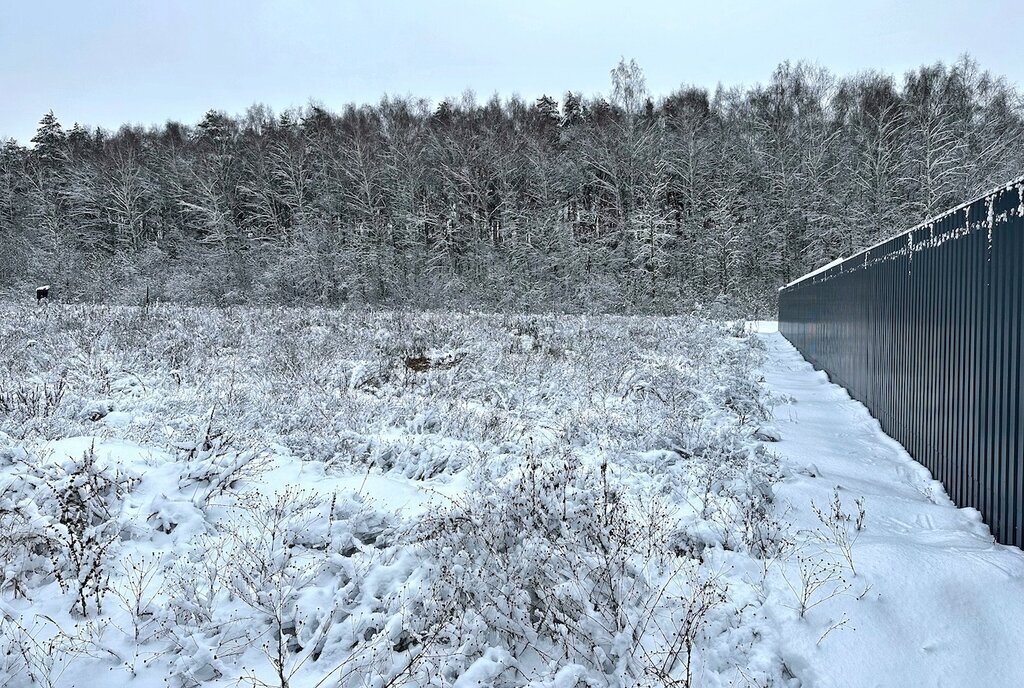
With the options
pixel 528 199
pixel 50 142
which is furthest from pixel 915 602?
pixel 50 142

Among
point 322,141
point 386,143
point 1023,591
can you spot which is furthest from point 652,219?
point 1023,591

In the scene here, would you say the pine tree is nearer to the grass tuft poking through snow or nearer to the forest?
the forest

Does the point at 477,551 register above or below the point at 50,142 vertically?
below

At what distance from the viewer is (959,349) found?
429 centimetres

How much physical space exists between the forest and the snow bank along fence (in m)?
21.1

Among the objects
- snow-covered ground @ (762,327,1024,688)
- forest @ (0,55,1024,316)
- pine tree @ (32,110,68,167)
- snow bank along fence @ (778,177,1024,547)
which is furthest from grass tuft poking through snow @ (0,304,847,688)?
pine tree @ (32,110,68,167)

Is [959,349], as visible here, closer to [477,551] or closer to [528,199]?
[477,551]

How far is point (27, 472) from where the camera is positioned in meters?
4.18

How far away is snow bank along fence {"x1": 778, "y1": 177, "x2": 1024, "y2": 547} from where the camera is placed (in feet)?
11.2

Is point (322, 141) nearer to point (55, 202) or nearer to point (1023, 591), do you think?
point (55, 202)

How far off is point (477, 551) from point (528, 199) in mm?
34583

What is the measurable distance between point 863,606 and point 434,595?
2.17 metres

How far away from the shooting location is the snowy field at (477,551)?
8.61 ft

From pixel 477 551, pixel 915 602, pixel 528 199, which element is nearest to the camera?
pixel 915 602
